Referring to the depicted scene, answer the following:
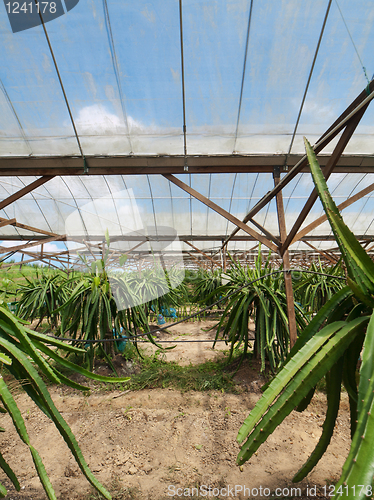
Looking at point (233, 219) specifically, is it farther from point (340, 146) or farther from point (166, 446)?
point (166, 446)

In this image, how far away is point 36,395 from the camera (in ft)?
2.81

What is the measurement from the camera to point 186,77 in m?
3.00

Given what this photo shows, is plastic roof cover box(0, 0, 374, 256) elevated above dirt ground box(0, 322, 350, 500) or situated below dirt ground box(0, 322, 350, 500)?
above

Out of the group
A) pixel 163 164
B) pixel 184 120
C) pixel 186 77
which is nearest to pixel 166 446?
pixel 163 164

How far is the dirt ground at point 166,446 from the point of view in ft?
4.25

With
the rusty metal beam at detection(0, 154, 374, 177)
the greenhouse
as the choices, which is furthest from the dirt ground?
the rusty metal beam at detection(0, 154, 374, 177)

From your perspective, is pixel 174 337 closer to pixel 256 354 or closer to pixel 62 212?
pixel 256 354

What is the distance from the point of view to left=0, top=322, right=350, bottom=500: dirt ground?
51.1 inches

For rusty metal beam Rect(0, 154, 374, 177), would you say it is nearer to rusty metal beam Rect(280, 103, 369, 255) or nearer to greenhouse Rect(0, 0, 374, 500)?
greenhouse Rect(0, 0, 374, 500)

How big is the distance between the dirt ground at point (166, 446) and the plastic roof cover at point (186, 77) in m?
2.72

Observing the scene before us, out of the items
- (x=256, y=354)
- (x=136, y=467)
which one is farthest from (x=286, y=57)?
(x=136, y=467)

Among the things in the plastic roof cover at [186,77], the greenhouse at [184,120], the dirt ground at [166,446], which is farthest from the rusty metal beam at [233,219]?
the dirt ground at [166,446]

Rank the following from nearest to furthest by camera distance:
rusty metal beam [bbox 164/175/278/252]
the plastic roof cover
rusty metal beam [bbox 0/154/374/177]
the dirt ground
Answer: the dirt ground, the plastic roof cover, rusty metal beam [bbox 164/175/278/252], rusty metal beam [bbox 0/154/374/177]

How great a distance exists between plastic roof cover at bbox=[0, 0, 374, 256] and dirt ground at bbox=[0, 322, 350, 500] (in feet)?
8.92
